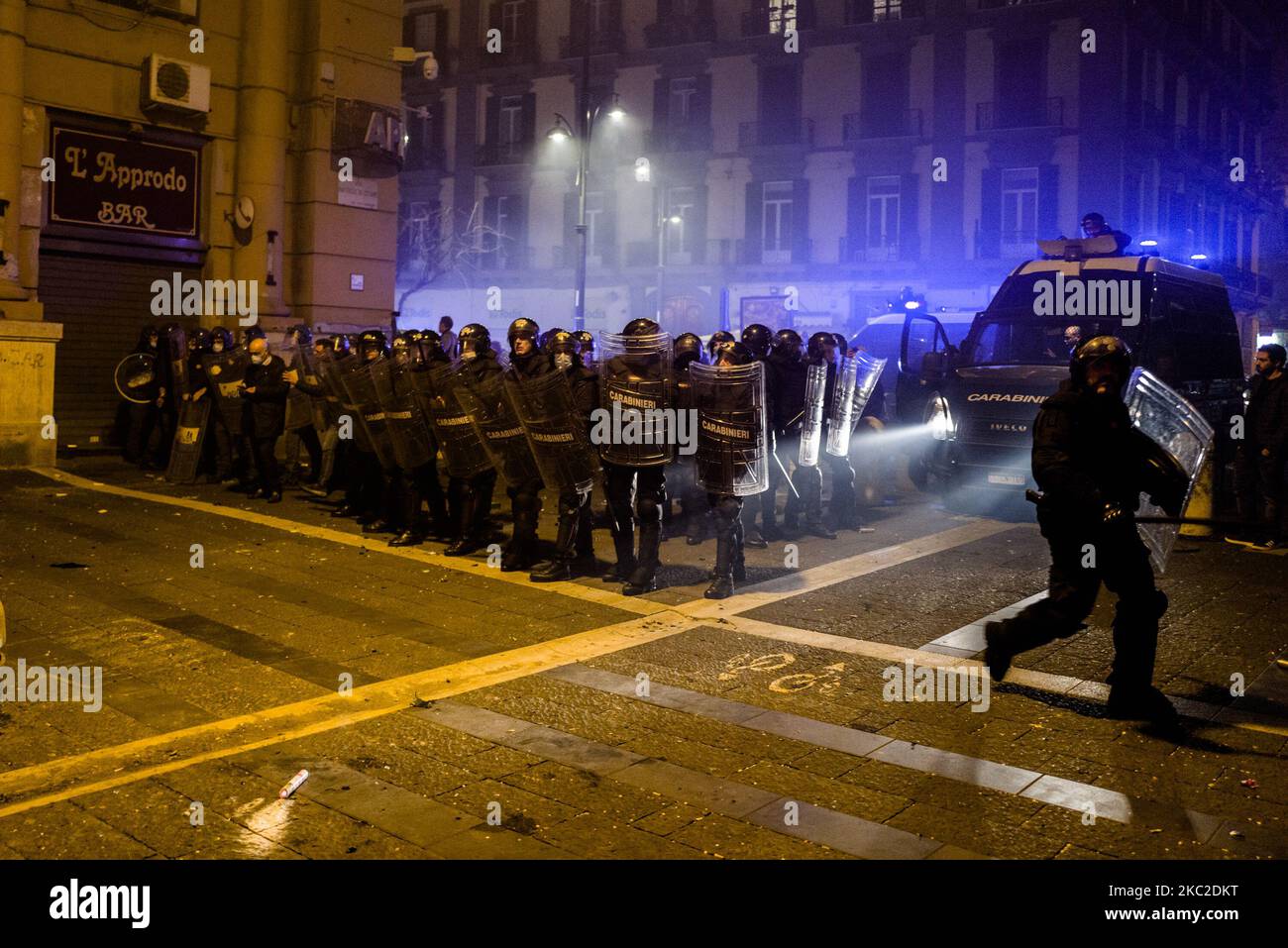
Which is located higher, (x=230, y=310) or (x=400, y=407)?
(x=230, y=310)

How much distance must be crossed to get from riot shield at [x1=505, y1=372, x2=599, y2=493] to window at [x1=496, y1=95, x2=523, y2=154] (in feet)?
126

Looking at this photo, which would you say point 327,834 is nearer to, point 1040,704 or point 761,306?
point 1040,704

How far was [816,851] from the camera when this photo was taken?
12.9ft

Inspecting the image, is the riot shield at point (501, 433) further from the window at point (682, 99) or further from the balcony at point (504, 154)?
the balcony at point (504, 154)

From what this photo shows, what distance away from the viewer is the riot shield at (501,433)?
901 cm

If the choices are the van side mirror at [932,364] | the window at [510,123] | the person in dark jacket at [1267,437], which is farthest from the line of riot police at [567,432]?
the window at [510,123]

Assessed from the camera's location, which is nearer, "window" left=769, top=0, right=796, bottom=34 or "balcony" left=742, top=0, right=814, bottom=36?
"balcony" left=742, top=0, right=814, bottom=36

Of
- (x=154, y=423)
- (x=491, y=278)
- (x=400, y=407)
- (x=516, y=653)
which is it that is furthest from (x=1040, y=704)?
(x=491, y=278)

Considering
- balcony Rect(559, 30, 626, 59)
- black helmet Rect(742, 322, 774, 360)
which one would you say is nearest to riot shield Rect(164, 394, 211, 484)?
black helmet Rect(742, 322, 774, 360)

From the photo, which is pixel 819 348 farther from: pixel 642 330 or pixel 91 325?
pixel 91 325

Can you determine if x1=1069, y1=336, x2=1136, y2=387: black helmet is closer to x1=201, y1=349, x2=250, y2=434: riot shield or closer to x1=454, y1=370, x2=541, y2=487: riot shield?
x1=454, y1=370, x2=541, y2=487: riot shield

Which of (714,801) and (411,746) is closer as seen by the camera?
(714,801)

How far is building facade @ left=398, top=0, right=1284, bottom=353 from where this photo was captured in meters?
34.9

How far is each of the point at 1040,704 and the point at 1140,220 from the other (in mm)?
33755
